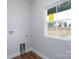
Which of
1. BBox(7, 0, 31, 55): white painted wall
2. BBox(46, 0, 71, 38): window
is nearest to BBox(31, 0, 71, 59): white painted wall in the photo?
BBox(46, 0, 71, 38): window

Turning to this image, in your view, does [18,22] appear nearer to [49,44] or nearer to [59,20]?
[49,44]

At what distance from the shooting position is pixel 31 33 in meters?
4.23

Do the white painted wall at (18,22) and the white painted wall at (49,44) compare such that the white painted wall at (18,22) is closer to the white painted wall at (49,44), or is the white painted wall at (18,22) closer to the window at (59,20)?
the white painted wall at (49,44)

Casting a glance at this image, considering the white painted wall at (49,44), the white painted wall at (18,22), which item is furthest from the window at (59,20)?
the white painted wall at (18,22)

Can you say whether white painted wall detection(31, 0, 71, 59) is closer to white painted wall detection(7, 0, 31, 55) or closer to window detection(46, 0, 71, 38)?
window detection(46, 0, 71, 38)

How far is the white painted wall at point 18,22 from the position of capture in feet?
11.0

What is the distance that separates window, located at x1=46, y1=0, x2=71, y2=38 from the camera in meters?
2.30

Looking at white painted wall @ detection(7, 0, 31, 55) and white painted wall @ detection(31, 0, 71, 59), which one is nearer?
white painted wall @ detection(31, 0, 71, 59)

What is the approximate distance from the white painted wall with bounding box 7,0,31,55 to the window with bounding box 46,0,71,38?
132 cm

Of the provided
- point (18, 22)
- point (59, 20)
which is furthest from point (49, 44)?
point (18, 22)

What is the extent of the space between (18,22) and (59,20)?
191 cm

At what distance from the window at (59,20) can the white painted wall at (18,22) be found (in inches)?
52.0

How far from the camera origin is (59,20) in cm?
259

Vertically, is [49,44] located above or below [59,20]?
below
